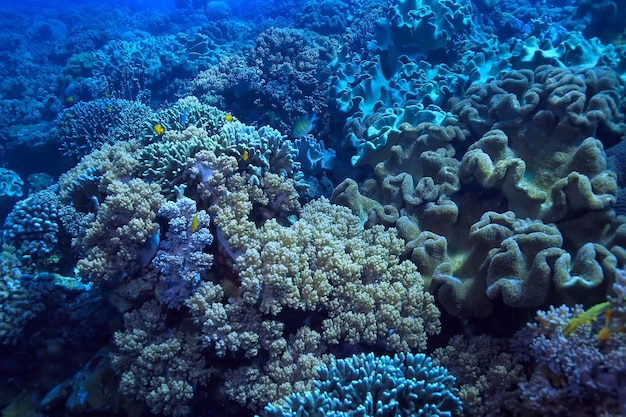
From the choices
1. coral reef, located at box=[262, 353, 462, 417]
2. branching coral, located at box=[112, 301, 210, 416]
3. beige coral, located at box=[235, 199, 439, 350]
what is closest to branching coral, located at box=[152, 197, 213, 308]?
branching coral, located at box=[112, 301, 210, 416]

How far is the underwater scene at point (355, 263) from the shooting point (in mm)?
2836

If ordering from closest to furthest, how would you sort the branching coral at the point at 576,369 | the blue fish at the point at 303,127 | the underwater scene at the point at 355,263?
1. the branching coral at the point at 576,369
2. the underwater scene at the point at 355,263
3. the blue fish at the point at 303,127

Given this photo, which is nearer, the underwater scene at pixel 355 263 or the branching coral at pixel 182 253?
the underwater scene at pixel 355 263

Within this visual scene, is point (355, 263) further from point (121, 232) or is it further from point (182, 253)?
point (121, 232)

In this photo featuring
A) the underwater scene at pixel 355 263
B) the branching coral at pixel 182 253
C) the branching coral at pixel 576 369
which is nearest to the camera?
the branching coral at pixel 576 369

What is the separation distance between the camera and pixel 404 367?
3033 mm

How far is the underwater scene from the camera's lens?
2836 mm

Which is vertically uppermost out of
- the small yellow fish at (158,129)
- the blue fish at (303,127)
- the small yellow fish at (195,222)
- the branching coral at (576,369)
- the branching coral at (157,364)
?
the blue fish at (303,127)

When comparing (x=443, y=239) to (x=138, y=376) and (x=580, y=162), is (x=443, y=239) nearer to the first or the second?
(x=580, y=162)

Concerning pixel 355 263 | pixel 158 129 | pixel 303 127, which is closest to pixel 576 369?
pixel 355 263

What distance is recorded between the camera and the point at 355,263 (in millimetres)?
3510

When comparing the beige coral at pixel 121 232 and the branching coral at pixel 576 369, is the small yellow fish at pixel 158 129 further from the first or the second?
the branching coral at pixel 576 369

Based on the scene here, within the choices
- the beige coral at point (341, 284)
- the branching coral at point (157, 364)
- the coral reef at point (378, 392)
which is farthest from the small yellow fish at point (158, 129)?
the coral reef at point (378, 392)

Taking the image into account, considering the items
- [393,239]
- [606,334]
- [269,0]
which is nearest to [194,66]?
[393,239]
